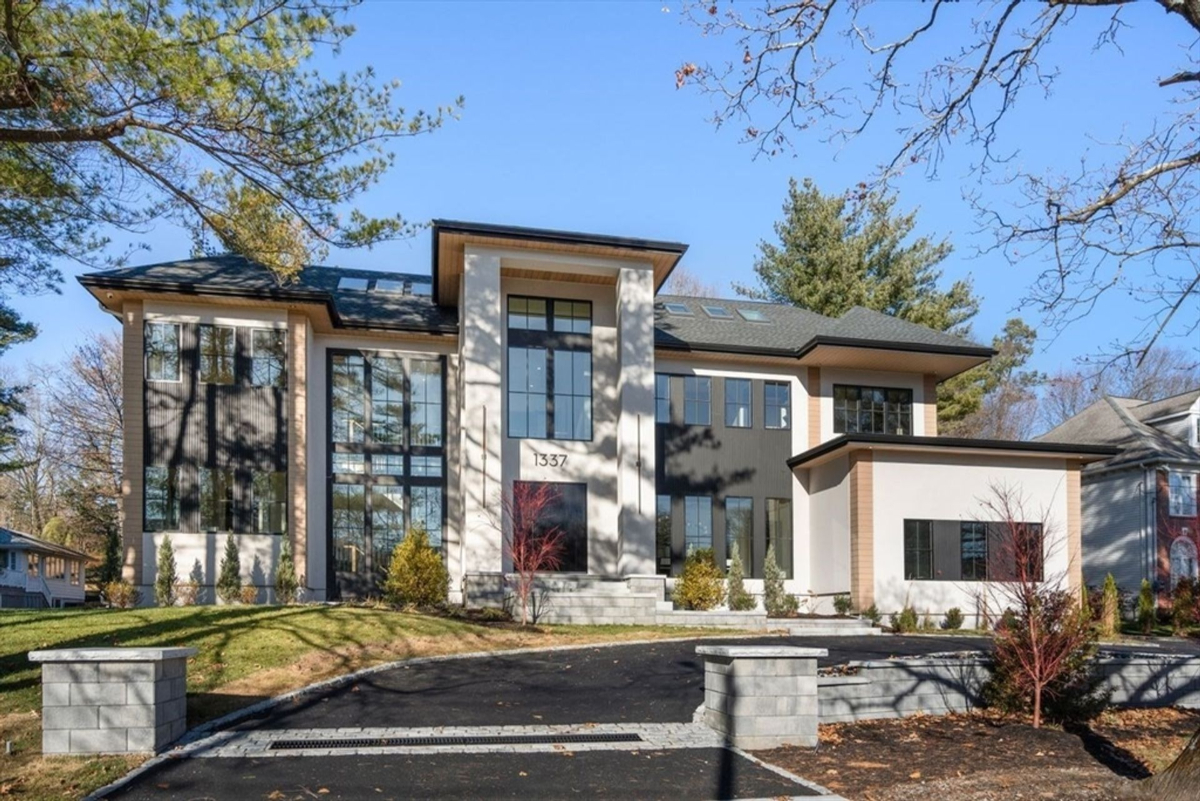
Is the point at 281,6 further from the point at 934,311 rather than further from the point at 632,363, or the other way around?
the point at 934,311

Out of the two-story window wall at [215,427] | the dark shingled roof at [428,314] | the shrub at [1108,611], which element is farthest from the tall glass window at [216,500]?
the shrub at [1108,611]

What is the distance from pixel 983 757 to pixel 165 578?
51.7ft

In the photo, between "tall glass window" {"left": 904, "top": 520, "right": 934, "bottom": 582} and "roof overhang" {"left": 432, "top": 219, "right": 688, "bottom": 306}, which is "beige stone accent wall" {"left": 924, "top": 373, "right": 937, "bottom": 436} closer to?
"tall glass window" {"left": 904, "top": 520, "right": 934, "bottom": 582}

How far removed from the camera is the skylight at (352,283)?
24672mm


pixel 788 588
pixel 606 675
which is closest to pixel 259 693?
pixel 606 675

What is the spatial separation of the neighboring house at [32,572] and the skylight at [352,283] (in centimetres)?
1363

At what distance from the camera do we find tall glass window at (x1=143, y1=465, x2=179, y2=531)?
63.2 feet

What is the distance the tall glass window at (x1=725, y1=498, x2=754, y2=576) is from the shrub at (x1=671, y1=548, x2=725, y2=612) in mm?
2572

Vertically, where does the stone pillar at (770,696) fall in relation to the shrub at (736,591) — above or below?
above

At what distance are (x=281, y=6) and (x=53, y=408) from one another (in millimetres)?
27866

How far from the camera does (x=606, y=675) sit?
1233 centimetres

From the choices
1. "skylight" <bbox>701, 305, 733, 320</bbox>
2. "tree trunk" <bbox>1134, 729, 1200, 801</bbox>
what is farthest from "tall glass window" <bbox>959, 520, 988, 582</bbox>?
"tree trunk" <bbox>1134, 729, 1200, 801</bbox>

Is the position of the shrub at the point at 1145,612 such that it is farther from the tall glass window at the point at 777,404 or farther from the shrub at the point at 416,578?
the shrub at the point at 416,578

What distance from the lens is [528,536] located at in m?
20.1
